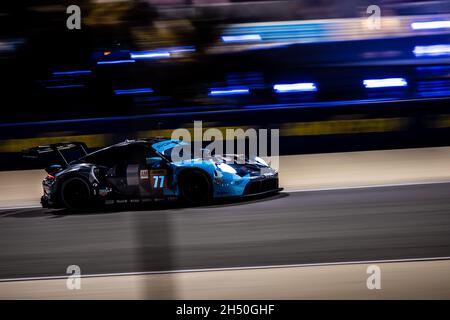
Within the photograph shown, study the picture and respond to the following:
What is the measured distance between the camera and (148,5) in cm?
1816

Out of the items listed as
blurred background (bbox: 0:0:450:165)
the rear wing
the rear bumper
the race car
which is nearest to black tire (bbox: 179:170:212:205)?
the race car

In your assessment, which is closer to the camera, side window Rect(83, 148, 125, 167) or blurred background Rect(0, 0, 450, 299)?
blurred background Rect(0, 0, 450, 299)

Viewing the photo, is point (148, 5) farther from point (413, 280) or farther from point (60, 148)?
point (413, 280)

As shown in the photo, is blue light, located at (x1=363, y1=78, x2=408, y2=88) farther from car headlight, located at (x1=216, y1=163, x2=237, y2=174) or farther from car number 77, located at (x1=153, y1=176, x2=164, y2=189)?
car number 77, located at (x1=153, y1=176, x2=164, y2=189)

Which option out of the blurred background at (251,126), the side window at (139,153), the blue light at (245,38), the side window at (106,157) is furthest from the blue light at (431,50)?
the side window at (106,157)

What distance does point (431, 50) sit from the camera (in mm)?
16922

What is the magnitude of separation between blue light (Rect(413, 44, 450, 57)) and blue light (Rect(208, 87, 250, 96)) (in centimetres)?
412

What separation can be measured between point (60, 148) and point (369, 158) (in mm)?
5969

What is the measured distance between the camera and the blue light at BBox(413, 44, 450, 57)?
663 inches

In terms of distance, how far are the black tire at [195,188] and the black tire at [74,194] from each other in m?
1.42

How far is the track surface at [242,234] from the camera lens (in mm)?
7016

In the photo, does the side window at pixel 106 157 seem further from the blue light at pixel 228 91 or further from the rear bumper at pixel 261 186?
the blue light at pixel 228 91

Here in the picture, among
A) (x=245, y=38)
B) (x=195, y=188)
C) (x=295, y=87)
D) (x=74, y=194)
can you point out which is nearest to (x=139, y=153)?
(x=195, y=188)

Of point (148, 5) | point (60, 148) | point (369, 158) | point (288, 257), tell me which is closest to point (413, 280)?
point (288, 257)
